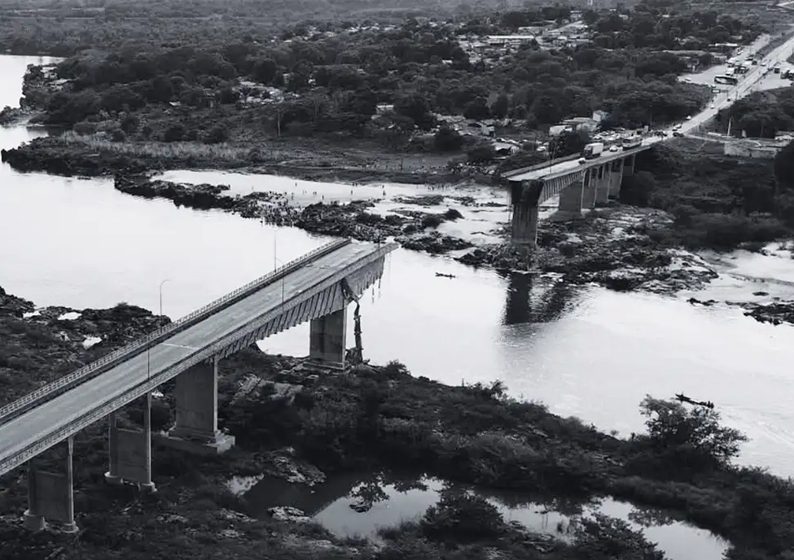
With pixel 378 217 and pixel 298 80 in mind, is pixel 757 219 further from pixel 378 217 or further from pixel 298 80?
pixel 298 80

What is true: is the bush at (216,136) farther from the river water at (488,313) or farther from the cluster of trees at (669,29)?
the cluster of trees at (669,29)

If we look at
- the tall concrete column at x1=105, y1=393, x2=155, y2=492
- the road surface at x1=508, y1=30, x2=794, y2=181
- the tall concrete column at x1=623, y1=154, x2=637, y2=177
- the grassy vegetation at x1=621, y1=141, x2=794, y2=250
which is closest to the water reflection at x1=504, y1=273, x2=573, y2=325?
the road surface at x1=508, y1=30, x2=794, y2=181

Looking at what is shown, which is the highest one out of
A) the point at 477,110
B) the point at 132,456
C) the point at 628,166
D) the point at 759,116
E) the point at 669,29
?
the point at 669,29

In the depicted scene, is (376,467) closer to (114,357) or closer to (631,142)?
(114,357)

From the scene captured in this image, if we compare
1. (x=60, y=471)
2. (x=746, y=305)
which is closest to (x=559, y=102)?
(x=746, y=305)

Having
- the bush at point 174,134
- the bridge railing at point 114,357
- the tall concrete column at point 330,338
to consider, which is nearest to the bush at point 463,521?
the bridge railing at point 114,357

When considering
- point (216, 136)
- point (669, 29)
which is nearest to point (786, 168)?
point (216, 136)
